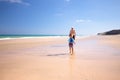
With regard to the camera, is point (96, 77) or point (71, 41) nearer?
point (96, 77)

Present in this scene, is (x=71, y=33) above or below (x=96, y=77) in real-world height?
above

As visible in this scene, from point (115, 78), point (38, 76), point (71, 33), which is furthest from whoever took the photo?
point (71, 33)

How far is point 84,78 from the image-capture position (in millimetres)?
5668

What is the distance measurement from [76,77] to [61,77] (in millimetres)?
478

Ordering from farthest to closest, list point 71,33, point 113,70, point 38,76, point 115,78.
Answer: point 71,33 < point 113,70 < point 38,76 < point 115,78

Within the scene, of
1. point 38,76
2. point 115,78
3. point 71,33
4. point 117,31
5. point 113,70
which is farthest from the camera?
point 117,31

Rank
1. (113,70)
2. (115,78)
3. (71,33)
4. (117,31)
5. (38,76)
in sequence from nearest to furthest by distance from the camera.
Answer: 1. (115,78)
2. (38,76)
3. (113,70)
4. (71,33)
5. (117,31)

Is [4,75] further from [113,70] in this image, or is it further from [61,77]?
[113,70]

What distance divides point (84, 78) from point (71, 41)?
296 inches

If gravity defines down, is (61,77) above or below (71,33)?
below

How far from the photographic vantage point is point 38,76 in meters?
5.96

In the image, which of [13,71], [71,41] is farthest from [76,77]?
[71,41]

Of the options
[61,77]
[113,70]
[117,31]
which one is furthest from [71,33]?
[117,31]

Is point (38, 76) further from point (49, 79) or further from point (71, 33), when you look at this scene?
→ point (71, 33)
